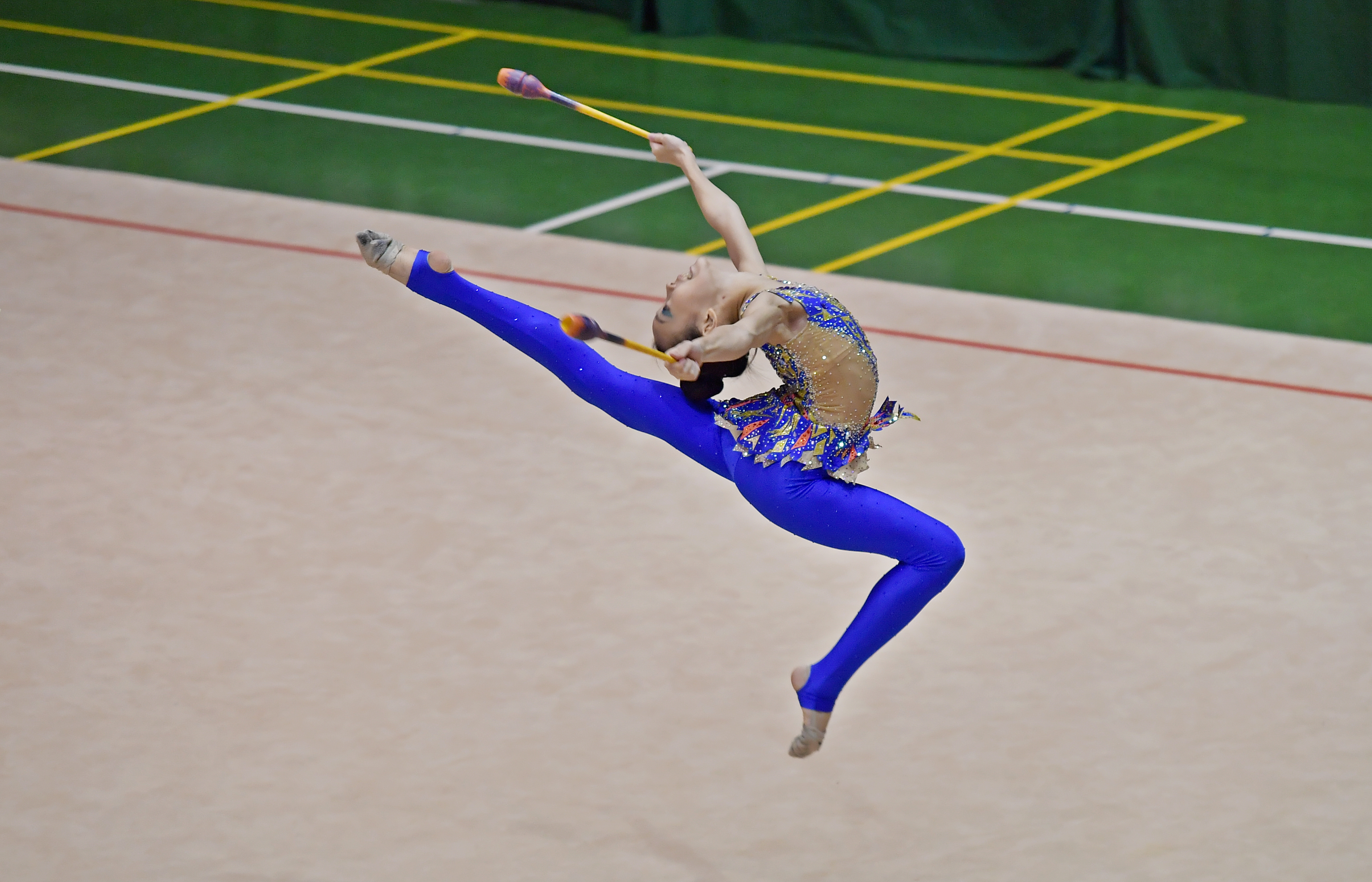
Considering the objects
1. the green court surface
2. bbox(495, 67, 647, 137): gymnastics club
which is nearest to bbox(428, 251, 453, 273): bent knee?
bbox(495, 67, 647, 137): gymnastics club

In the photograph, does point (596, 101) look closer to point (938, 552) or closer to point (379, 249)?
point (379, 249)

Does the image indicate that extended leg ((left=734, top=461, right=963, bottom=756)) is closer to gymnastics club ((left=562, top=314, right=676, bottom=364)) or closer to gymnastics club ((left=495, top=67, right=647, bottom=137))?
gymnastics club ((left=562, top=314, right=676, bottom=364))

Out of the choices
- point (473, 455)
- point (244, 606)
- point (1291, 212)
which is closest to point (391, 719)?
point (244, 606)

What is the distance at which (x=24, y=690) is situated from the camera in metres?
5.78

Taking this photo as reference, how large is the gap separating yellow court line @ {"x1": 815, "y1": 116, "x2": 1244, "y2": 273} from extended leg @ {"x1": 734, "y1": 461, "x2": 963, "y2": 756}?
477cm

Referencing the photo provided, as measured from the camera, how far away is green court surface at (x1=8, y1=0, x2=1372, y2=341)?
9555 mm

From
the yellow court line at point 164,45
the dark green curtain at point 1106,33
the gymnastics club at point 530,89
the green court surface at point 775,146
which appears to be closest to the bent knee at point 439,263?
the gymnastics club at point 530,89

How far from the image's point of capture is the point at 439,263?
475cm

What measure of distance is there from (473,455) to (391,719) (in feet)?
6.09

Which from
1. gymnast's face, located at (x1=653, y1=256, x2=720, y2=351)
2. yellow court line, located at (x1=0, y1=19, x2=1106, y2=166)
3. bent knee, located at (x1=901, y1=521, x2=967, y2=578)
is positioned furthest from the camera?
yellow court line, located at (x1=0, y1=19, x2=1106, y2=166)

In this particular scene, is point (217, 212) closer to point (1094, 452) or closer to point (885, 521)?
point (1094, 452)

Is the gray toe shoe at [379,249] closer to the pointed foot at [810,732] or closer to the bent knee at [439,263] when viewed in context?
the bent knee at [439,263]

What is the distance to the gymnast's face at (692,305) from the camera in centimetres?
449

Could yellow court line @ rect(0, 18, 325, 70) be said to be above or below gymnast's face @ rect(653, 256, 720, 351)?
below
